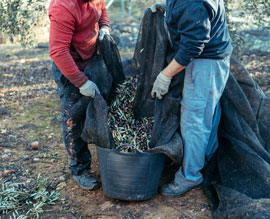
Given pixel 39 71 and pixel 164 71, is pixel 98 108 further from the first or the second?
pixel 39 71

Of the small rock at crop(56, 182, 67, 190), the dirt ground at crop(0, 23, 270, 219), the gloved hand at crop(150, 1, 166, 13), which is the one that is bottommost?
the small rock at crop(56, 182, 67, 190)

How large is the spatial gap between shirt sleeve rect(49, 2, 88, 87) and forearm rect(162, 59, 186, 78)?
0.77 meters

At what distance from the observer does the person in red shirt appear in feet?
9.03

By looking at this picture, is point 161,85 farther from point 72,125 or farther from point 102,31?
point 72,125

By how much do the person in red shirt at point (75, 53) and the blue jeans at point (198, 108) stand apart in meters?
0.84

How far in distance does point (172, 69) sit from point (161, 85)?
0.19 m

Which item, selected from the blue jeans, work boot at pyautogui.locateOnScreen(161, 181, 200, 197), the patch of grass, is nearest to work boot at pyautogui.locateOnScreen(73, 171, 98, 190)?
the patch of grass

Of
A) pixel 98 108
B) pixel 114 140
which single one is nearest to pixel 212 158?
pixel 114 140

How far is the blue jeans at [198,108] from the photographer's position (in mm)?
2889

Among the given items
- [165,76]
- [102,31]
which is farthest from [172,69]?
[102,31]

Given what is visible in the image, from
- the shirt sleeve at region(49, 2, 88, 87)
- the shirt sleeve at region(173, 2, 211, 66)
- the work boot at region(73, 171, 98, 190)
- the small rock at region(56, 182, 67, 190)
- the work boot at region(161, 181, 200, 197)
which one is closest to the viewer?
the shirt sleeve at region(173, 2, 211, 66)

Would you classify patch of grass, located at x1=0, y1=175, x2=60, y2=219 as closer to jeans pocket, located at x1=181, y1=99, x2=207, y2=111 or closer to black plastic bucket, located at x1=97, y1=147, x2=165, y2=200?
black plastic bucket, located at x1=97, y1=147, x2=165, y2=200

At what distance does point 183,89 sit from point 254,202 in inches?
43.2

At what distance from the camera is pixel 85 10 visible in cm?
292
